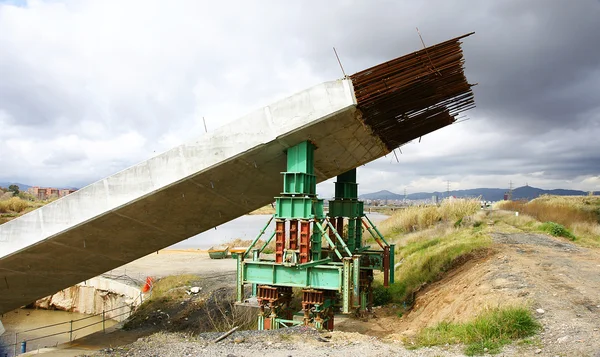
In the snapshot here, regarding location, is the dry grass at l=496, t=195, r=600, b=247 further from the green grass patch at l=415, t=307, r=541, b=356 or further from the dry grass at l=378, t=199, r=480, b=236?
the green grass patch at l=415, t=307, r=541, b=356

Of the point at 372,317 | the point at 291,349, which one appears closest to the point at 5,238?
the point at 291,349

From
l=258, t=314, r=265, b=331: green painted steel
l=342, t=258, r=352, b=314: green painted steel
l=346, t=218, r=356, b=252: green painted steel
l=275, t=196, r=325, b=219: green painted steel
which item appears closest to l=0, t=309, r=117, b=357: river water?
l=258, t=314, r=265, b=331: green painted steel

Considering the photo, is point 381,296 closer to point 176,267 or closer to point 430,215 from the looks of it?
point 176,267

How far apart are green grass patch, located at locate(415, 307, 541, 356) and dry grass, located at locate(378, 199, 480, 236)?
78.0 ft

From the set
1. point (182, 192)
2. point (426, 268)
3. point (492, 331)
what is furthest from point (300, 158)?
point (426, 268)

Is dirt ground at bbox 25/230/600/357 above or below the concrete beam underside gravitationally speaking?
below

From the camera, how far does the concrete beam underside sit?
10.2 meters

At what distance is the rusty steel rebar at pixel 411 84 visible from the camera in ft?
31.9

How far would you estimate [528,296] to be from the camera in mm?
9438

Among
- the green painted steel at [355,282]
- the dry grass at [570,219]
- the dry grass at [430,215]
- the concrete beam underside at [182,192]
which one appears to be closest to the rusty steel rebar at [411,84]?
the concrete beam underside at [182,192]

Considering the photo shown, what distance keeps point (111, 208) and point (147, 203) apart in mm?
898

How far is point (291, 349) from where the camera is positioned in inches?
308

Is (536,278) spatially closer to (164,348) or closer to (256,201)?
(256,201)

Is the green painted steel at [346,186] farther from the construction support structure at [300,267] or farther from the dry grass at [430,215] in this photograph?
the dry grass at [430,215]
